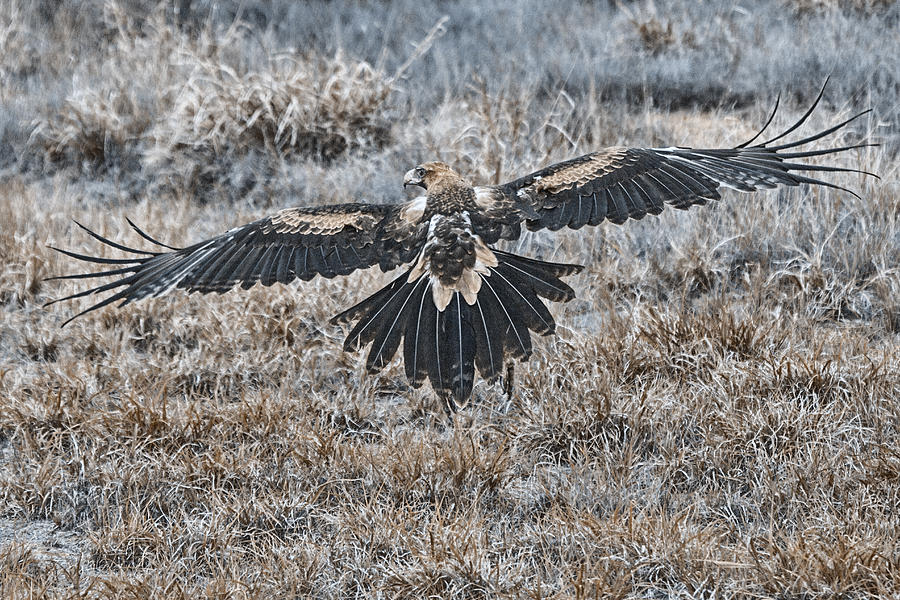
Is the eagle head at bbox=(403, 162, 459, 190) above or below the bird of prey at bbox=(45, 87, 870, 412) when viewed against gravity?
above

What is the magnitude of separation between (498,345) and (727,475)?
104 cm

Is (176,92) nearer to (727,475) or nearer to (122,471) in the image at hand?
(122,471)

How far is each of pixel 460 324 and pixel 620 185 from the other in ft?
3.64

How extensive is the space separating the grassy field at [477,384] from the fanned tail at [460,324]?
19.9 inches

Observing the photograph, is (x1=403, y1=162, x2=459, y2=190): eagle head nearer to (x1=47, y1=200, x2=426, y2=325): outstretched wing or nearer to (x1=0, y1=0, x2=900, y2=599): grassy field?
(x1=47, y1=200, x2=426, y2=325): outstretched wing

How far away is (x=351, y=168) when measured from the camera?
252 inches

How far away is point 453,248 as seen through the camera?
11.7 feet

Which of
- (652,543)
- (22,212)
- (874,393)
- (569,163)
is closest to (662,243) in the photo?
(569,163)

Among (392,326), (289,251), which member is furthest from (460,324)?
(289,251)

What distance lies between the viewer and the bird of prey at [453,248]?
3.31m

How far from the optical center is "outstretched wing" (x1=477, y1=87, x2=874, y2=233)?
3818mm

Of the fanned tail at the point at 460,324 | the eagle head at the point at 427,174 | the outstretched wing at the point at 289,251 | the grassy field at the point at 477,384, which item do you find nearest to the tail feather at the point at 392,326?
the fanned tail at the point at 460,324

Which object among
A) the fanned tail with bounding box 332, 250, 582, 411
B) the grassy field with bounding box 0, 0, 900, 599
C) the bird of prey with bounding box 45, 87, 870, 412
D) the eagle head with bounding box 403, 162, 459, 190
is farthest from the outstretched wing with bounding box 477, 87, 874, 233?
the grassy field with bounding box 0, 0, 900, 599

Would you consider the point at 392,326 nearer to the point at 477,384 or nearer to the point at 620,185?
the point at 477,384
